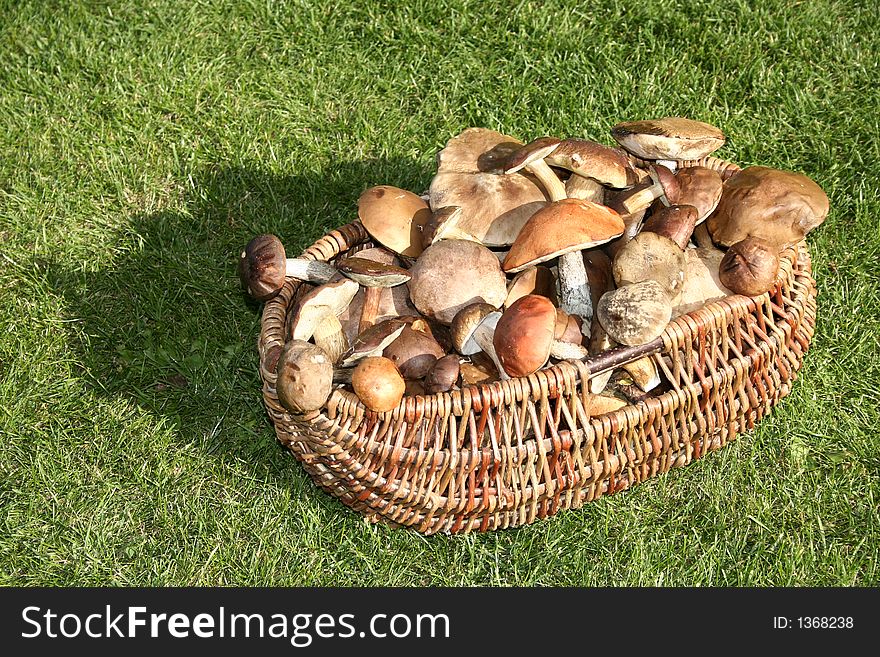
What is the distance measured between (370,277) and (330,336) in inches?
10.1

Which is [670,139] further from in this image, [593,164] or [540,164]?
[540,164]

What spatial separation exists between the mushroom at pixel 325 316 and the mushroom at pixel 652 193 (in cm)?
107

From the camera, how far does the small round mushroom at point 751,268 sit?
9.68 feet

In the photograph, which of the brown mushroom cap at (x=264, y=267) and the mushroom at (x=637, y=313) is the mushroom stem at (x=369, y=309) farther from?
the mushroom at (x=637, y=313)

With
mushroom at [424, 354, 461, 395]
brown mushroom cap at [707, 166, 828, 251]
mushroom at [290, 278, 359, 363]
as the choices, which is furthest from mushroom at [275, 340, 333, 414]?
brown mushroom cap at [707, 166, 828, 251]

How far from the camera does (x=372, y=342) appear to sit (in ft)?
9.81

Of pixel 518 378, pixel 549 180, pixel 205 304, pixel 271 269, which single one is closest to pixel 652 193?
pixel 549 180

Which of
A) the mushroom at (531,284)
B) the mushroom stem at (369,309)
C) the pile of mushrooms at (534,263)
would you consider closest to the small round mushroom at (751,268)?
the pile of mushrooms at (534,263)

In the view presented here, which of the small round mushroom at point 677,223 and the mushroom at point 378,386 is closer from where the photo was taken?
the mushroom at point 378,386

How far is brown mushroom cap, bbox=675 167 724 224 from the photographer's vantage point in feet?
10.5

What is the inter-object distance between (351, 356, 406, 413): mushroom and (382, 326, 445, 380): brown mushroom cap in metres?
0.28

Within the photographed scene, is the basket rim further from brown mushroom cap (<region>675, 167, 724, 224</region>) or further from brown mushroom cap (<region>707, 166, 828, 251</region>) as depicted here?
brown mushroom cap (<region>675, 167, 724, 224</region>)

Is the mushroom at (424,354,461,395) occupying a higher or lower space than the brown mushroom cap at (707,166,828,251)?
lower

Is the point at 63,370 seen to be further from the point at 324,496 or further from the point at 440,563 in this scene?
the point at 440,563
